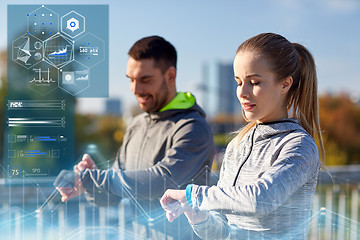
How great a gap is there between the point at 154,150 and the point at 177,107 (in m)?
0.27

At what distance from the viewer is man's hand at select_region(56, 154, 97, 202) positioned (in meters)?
1.72

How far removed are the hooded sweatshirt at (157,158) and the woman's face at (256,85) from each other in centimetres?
60

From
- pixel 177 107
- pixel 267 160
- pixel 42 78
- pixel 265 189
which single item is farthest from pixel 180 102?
pixel 265 189

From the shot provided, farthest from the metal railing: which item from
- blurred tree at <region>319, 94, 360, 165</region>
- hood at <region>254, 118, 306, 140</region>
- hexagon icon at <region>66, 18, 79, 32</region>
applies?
blurred tree at <region>319, 94, 360, 165</region>

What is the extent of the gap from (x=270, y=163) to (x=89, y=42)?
108cm

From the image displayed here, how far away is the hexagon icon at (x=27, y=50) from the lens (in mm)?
1830

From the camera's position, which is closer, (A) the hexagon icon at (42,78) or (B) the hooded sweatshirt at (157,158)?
(B) the hooded sweatshirt at (157,158)

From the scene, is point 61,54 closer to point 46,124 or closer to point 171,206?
point 46,124

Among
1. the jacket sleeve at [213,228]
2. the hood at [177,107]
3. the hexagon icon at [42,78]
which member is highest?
the hexagon icon at [42,78]

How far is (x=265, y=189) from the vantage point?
105 cm

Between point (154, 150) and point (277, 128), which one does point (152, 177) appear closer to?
point (154, 150)

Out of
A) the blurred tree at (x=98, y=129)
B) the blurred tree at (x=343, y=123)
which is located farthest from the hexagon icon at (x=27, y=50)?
the blurred tree at (x=343, y=123)

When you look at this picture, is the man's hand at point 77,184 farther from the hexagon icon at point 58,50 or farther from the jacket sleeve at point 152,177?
the hexagon icon at point 58,50

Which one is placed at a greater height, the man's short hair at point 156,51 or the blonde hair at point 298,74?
the man's short hair at point 156,51
